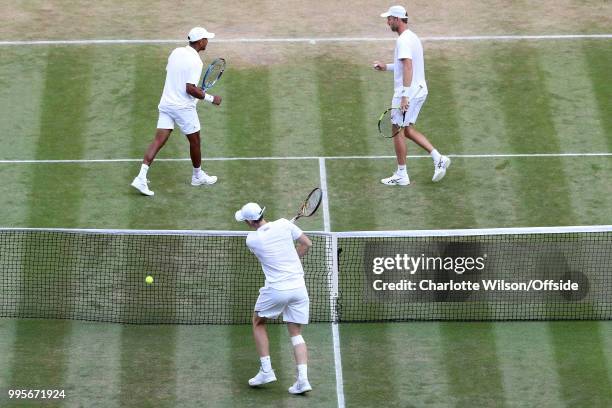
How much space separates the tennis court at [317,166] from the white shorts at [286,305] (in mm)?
707

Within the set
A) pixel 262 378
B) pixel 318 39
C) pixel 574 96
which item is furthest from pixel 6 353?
pixel 574 96

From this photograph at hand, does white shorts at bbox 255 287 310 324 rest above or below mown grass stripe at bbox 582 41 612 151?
below

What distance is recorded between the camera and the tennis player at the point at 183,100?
57.8ft

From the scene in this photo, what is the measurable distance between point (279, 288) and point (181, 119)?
443 cm

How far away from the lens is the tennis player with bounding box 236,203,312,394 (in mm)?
14078

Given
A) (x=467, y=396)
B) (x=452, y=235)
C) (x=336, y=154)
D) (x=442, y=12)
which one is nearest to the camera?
(x=467, y=396)

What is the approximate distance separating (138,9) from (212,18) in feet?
4.14

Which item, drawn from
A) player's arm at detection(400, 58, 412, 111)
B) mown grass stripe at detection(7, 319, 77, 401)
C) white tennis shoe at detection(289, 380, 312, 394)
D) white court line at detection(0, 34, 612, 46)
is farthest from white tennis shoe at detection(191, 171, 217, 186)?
white tennis shoe at detection(289, 380, 312, 394)

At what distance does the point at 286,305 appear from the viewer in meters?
14.2

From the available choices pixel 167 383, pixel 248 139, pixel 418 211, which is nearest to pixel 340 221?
pixel 418 211

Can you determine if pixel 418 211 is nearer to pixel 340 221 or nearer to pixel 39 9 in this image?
pixel 340 221

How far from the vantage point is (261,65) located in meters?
21.4

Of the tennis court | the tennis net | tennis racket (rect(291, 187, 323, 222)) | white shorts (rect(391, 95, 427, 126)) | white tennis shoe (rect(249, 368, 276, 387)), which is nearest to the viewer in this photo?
white tennis shoe (rect(249, 368, 276, 387))

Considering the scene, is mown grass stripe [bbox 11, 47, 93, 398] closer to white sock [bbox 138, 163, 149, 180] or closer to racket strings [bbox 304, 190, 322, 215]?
white sock [bbox 138, 163, 149, 180]
